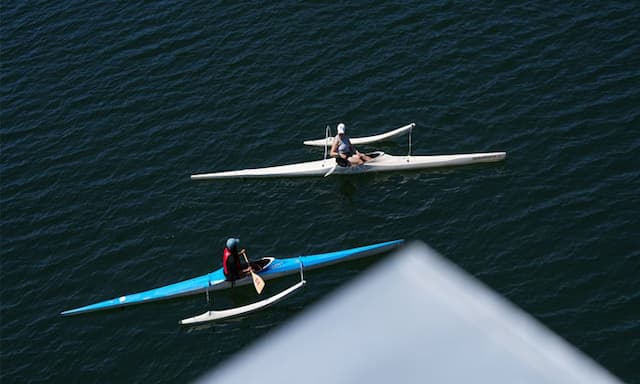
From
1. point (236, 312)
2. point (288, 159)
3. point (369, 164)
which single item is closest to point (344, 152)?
point (369, 164)

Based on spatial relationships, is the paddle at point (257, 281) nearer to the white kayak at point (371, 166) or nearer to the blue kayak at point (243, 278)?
the blue kayak at point (243, 278)

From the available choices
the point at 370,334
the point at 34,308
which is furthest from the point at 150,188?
the point at 370,334

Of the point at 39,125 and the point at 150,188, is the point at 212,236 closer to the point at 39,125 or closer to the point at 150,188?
the point at 150,188

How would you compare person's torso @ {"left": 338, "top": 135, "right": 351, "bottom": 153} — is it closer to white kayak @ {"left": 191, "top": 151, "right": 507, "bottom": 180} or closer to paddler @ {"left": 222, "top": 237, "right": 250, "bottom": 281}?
white kayak @ {"left": 191, "top": 151, "right": 507, "bottom": 180}

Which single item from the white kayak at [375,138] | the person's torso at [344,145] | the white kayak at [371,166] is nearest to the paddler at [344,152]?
the person's torso at [344,145]

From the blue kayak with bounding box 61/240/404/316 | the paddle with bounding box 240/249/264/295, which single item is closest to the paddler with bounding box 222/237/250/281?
the paddle with bounding box 240/249/264/295
